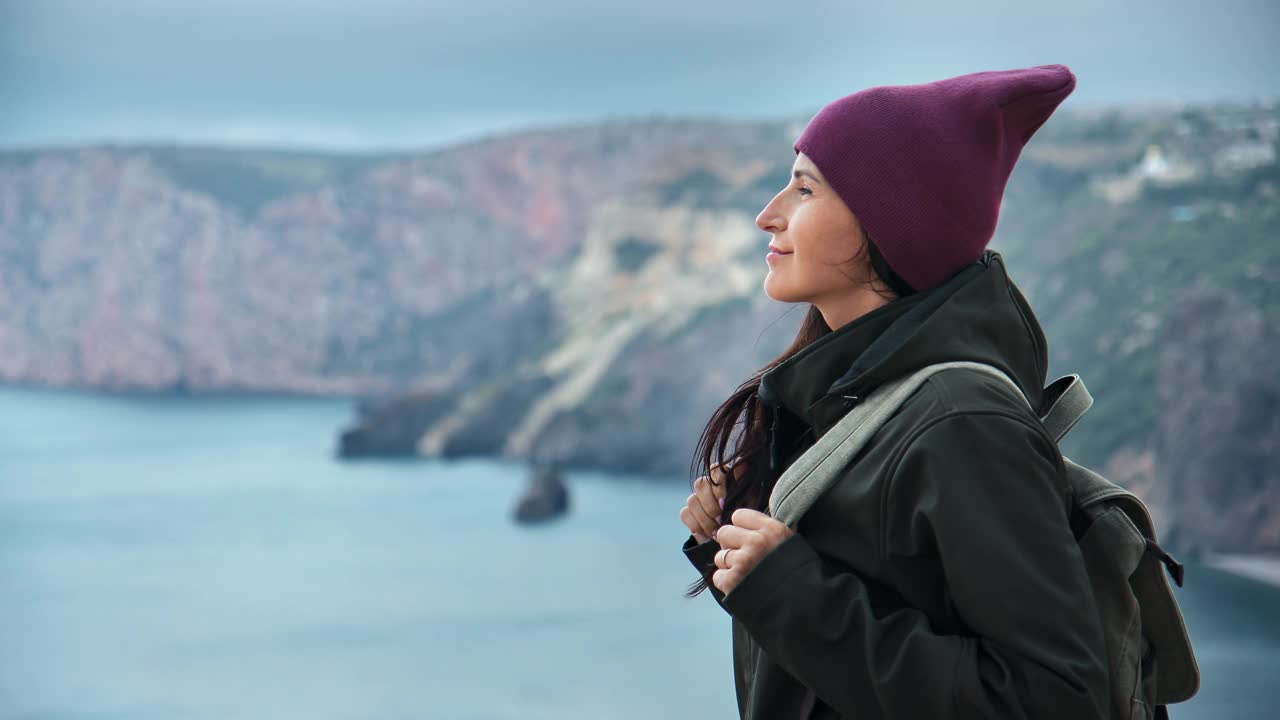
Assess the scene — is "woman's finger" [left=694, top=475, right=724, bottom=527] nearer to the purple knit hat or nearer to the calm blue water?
the purple knit hat

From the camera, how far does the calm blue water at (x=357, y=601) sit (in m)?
6.93

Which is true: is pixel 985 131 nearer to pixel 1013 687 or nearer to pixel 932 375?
pixel 932 375

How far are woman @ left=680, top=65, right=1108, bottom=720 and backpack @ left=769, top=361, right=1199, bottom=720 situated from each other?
1 centimetres

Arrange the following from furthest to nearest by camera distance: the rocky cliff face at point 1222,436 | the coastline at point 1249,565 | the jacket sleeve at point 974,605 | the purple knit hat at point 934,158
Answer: the rocky cliff face at point 1222,436 → the coastline at point 1249,565 → the purple knit hat at point 934,158 → the jacket sleeve at point 974,605

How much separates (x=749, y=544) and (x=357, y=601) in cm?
910

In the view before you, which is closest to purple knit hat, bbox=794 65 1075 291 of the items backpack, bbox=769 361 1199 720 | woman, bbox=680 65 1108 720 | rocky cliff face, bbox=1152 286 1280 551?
woman, bbox=680 65 1108 720

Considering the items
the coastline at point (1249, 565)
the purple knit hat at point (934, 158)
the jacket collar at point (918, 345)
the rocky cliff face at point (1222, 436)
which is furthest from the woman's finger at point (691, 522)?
the rocky cliff face at point (1222, 436)

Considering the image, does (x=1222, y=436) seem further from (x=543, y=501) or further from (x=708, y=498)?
(x=708, y=498)

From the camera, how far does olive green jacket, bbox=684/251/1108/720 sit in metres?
0.75

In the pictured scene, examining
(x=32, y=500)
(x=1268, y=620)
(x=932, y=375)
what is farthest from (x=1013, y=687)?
(x=32, y=500)

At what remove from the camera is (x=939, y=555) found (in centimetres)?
78

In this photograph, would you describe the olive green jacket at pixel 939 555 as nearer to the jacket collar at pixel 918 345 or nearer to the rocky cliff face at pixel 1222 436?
the jacket collar at pixel 918 345

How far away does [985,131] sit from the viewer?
2.89ft

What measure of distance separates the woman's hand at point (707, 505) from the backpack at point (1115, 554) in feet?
0.56
